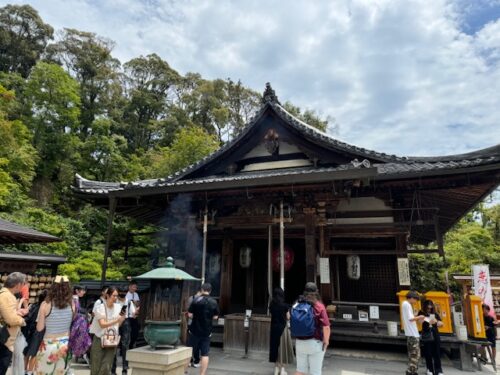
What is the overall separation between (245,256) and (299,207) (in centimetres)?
298

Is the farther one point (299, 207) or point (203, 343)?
point (299, 207)

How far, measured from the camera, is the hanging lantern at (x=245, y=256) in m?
10.9

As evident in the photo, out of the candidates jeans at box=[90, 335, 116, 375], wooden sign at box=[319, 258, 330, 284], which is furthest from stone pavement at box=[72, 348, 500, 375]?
wooden sign at box=[319, 258, 330, 284]

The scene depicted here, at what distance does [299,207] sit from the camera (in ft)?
30.0

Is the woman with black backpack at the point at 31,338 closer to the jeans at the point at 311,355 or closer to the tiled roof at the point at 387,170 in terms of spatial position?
the jeans at the point at 311,355

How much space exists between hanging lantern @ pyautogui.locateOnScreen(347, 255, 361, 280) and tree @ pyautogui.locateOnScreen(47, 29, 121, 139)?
37527mm

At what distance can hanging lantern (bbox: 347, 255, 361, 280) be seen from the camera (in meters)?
9.81

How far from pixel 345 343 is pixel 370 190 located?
4400 millimetres

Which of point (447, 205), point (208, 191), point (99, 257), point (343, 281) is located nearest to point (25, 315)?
point (208, 191)

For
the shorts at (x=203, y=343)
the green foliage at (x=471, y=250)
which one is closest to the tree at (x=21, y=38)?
the shorts at (x=203, y=343)

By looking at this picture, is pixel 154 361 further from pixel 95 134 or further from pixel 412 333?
pixel 95 134

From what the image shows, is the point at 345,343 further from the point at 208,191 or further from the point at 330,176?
the point at 208,191

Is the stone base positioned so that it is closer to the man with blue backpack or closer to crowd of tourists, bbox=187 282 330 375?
crowd of tourists, bbox=187 282 330 375

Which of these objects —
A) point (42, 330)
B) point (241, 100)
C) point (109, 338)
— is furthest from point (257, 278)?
point (241, 100)
